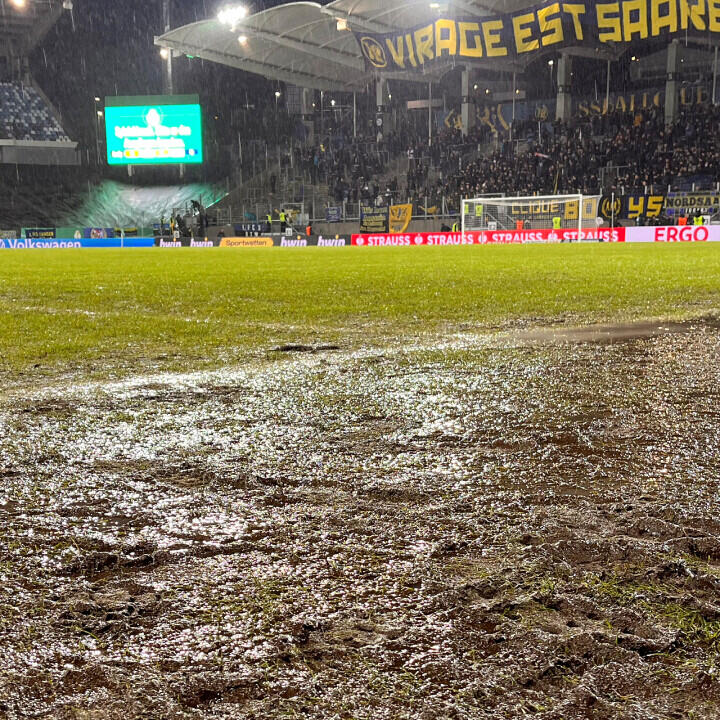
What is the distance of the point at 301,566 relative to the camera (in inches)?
65.7

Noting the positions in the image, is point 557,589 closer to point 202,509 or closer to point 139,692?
point 139,692

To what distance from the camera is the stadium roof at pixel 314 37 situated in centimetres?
3728

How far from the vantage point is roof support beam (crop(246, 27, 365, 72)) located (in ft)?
Answer: 138

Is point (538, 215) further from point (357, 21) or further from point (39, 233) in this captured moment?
point (39, 233)

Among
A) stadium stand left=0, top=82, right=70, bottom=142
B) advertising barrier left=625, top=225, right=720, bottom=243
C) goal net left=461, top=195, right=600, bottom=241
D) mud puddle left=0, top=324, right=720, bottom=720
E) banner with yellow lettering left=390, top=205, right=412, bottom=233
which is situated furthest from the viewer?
stadium stand left=0, top=82, right=70, bottom=142

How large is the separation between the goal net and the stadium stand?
28651 millimetres

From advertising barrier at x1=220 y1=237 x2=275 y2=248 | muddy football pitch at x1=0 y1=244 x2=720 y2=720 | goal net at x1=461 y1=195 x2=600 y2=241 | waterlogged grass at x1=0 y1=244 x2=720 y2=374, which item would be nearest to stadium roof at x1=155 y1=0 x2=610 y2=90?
goal net at x1=461 y1=195 x2=600 y2=241

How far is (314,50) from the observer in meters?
44.8

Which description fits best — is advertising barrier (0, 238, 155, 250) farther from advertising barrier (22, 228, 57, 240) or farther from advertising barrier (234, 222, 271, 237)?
advertising barrier (234, 222, 271, 237)

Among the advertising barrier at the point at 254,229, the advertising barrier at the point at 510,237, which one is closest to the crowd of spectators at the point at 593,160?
the advertising barrier at the point at 510,237

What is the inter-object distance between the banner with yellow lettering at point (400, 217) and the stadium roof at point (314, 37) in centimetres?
1018

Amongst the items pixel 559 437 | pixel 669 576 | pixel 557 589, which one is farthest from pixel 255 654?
pixel 559 437

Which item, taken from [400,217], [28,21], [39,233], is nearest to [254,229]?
[400,217]

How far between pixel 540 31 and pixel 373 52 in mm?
9642
